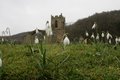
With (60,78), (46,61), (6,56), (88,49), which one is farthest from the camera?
(88,49)

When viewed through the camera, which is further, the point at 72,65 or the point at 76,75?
the point at 72,65

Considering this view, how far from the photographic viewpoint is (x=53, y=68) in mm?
8719

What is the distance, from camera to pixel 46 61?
8.88 metres

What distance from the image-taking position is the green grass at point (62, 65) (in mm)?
8414

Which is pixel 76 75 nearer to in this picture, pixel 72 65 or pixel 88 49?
pixel 72 65

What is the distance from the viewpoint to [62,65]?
8984 millimetres

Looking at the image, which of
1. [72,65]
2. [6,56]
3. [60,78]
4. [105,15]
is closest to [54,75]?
[60,78]

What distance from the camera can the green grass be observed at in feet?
27.6

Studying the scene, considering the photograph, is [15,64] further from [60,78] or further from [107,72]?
[107,72]

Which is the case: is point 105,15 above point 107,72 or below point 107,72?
above

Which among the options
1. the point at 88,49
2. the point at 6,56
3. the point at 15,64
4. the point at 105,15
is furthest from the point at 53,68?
the point at 105,15

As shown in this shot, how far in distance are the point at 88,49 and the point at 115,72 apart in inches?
102

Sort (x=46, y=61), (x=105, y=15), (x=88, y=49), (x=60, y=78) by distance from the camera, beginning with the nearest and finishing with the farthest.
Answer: (x=60, y=78)
(x=46, y=61)
(x=88, y=49)
(x=105, y=15)

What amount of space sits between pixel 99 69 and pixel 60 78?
1.10 metres
